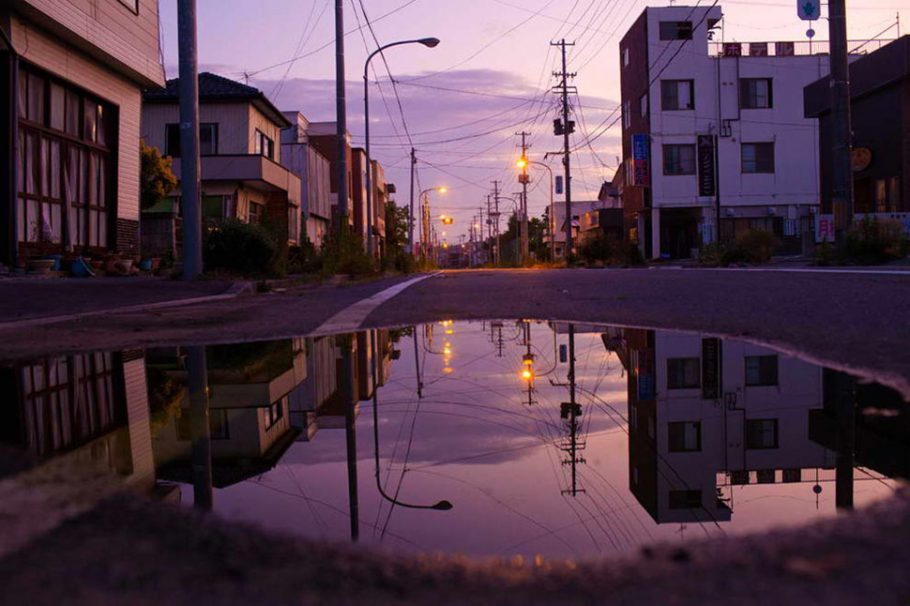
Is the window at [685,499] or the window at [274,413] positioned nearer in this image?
the window at [685,499]

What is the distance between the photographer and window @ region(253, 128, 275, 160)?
33.3 meters

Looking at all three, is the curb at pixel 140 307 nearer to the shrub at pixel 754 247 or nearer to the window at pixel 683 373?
the window at pixel 683 373

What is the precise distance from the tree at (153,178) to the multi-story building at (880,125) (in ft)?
84.7

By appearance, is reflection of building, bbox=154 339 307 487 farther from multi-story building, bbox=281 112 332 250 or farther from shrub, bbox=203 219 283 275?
multi-story building, bbox=281 112 332 250

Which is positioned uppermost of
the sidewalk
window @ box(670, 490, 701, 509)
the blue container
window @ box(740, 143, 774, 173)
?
window @ box(740, 143, 774, 173)

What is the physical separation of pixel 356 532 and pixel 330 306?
25.2ft

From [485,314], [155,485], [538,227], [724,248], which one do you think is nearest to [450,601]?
[155,485]

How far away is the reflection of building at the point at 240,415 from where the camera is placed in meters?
2.86

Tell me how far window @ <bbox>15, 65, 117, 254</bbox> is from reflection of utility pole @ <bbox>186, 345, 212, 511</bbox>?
11339mm

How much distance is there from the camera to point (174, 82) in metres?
33.8

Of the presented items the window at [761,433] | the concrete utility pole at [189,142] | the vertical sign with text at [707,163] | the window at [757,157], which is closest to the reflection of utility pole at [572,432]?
the window at [761,433]

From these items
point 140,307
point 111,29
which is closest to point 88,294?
point 140,307

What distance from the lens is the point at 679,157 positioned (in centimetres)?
4706

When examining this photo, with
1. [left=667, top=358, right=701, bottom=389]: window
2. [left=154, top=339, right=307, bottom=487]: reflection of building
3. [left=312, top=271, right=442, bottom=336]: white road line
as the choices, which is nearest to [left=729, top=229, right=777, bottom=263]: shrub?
[left=312, top=271, right=442, bottom=336]: white road line
